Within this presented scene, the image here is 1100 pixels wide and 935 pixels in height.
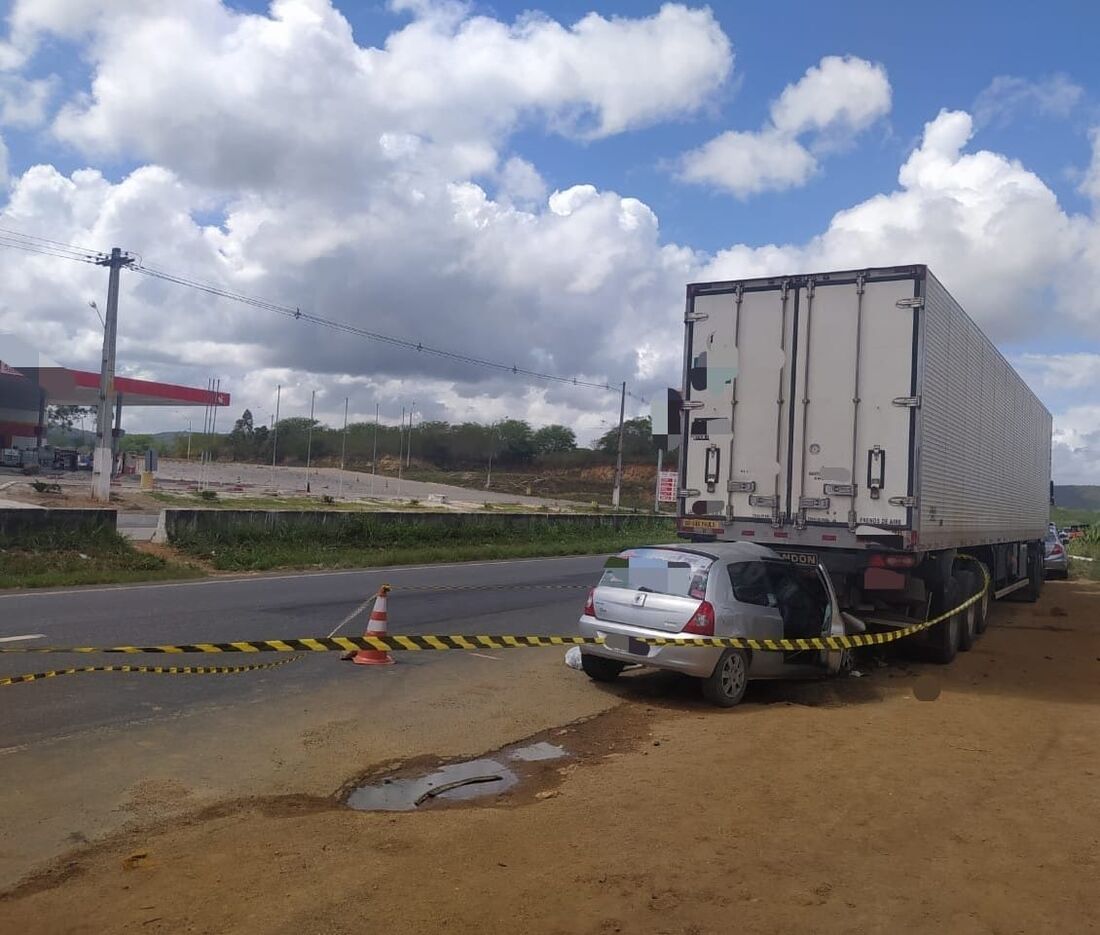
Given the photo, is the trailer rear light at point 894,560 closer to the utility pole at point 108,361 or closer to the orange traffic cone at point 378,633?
the orange traffic cone at point 378,633

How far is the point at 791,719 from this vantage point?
8.04 m

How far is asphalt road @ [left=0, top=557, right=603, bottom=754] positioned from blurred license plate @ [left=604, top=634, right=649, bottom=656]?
2.37 m

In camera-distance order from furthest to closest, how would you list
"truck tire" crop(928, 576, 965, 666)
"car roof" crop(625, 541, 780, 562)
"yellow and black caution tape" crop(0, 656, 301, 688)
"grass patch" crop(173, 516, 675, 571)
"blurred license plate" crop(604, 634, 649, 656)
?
"grass patch" crop(173, 516, 675, 571)
"truck tire" crop(928, 576, 965, 666)
"car roof" crop(625, 541, 780, 562)
"blurred license plate" crop(604, 634, 649, 656)
"yellow and black caution tape" crop(0, 656, 301, 688)

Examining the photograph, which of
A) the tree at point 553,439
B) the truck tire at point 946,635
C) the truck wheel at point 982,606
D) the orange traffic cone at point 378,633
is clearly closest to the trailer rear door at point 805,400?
the truck tire at point 946,635

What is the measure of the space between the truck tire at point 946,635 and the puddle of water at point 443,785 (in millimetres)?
6120

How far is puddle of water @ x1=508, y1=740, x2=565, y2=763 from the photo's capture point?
686 centimetres

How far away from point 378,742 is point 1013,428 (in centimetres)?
1275

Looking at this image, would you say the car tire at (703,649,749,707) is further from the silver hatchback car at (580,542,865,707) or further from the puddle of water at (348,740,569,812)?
the puddle of water at (348,740,569,812)

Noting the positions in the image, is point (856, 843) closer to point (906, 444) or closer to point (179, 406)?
point (906, 444)

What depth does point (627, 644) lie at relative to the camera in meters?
8.65

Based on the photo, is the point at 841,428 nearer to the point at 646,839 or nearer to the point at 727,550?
the point at 727,550

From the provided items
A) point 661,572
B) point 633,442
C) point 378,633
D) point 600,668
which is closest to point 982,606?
point 600,668

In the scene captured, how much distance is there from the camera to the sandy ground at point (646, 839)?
401 cm

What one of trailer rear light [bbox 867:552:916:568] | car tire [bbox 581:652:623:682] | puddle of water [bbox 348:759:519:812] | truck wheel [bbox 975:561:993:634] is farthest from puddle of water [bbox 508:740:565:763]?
truck wheel [bbox 975:561:993:634]
